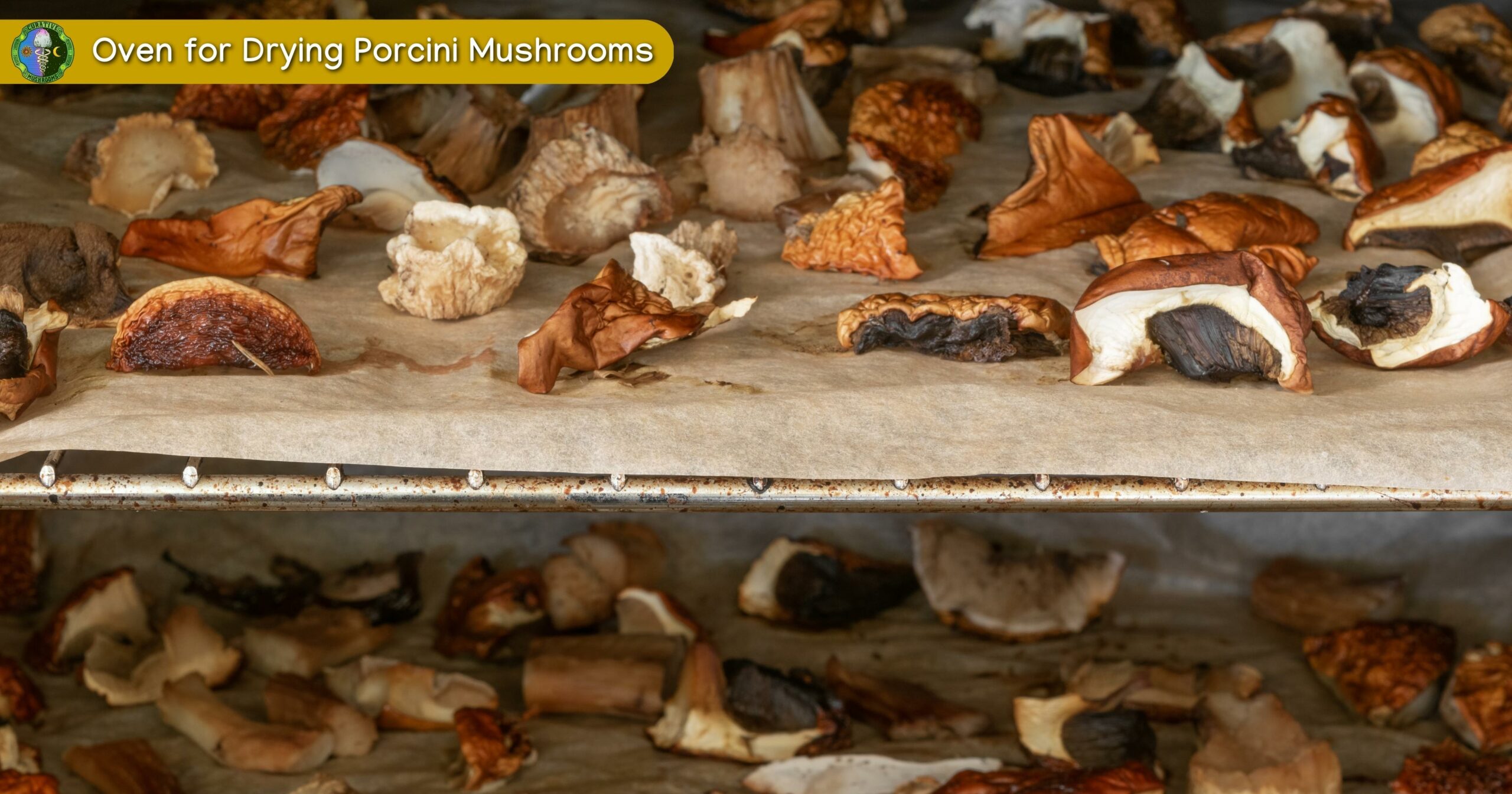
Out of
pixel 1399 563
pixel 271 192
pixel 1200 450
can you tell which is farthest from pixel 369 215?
pixel 1399 563

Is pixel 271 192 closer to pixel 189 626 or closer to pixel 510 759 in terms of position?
pixel 189 626

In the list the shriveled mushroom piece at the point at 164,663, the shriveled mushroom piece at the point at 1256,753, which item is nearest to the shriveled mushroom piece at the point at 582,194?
the shriveled mushroom piece at the point at 164,663

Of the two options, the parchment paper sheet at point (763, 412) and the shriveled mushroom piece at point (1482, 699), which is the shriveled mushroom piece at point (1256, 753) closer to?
the shriveled mushroom piece at point (1482, 699)

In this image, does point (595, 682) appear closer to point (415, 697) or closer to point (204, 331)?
point (415, 697)

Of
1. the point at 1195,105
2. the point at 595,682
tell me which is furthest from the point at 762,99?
the point at 595,682

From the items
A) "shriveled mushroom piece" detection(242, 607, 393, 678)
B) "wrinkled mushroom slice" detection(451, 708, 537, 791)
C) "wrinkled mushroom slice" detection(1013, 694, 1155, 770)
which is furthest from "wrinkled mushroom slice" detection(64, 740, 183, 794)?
"wrinkled mushroom slice" detection(1013, 694, 1155, 770)

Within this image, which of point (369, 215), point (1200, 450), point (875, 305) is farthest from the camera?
point (369, 215)
